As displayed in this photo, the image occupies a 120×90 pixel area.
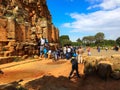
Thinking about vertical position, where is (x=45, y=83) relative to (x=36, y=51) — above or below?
below

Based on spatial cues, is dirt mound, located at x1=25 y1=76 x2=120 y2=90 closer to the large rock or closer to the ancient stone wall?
the large rock

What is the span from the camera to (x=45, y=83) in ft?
35.9

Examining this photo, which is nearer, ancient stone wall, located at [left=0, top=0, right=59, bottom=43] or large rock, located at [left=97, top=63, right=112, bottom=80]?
large rock, located at [left=97, top=63, right=112, bottom=80]

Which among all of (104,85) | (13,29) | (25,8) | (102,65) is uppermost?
(25,8)

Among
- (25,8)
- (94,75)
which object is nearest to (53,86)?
(94,75)

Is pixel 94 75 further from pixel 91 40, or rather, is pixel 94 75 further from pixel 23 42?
pixel 91 40

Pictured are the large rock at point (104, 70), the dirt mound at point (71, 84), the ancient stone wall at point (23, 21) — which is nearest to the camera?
the dirt mound at point (71, 84)

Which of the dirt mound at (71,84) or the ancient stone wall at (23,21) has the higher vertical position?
the ancient stone wall at (23,21)

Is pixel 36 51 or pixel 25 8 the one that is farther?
pixel 25 8

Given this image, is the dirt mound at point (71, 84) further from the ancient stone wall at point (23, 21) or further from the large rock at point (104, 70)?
the ancient stone wall at point (23, 21)

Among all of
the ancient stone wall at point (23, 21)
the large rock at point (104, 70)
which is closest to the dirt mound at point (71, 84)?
the large rock at point (104, 70)

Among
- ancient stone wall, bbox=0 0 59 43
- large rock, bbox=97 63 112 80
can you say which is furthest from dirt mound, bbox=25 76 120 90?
ancient stone wall, bbox=0 0 59 43

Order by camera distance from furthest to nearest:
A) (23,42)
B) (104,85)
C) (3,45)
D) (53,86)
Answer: (23,42)
(3,45)
(104,85)
(53,86)

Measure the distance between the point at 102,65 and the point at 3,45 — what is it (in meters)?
10.6
